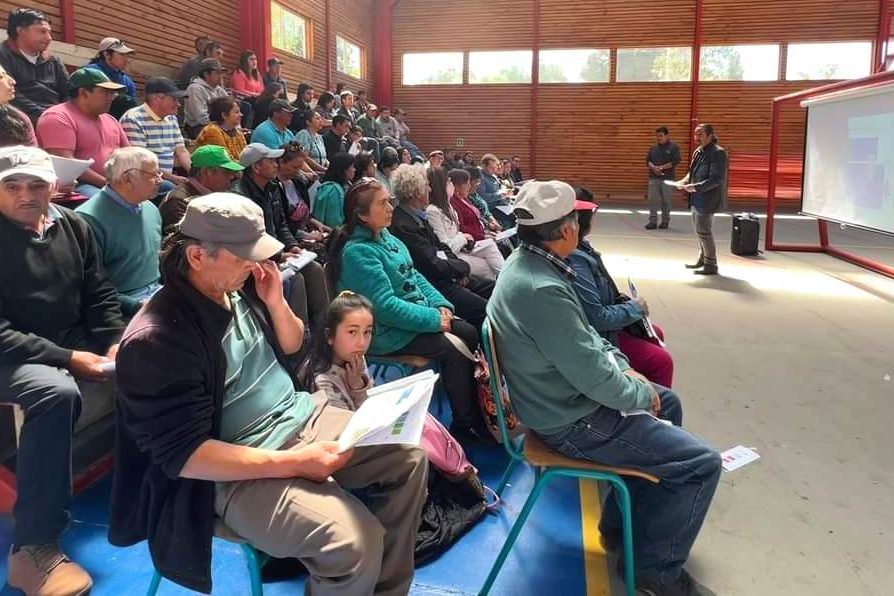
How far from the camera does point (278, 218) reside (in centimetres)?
460

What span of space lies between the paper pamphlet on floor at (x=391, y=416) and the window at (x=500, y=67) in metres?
15.8

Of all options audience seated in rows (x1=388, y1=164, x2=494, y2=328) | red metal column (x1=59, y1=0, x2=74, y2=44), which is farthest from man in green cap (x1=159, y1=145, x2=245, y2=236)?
red metal column (x1=59, y1=0, x2=74, y2=44)

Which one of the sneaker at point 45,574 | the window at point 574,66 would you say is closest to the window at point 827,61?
the window at point 574,66

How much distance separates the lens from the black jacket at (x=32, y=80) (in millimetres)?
4762

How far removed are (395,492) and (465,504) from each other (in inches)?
34.1

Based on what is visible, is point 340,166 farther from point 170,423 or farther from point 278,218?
point 170,423

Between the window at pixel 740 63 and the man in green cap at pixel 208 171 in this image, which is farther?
the window at pixel 740 63

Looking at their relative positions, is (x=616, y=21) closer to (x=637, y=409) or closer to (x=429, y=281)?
(x=429, y=281)

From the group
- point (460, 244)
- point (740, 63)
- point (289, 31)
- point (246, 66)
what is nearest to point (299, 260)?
point (460, 244)

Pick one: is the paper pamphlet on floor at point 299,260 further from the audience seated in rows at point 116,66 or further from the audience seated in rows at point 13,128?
the audience seated in rows at point 116,66

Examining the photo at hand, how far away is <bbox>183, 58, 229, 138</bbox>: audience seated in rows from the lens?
773cm

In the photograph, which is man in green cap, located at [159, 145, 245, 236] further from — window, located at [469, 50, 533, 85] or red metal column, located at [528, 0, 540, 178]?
window, located at [469, 50, 533, 85]

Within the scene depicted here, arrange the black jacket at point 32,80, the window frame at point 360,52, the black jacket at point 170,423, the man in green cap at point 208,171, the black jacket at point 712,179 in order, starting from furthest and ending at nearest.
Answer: the window frame at point 360,52, the black jacket at point 712,179, the black jacket at point 32,80, the man in green cap at point 208,171, the black jacket at point 170,423

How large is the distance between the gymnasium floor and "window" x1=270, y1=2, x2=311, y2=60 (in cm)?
952
